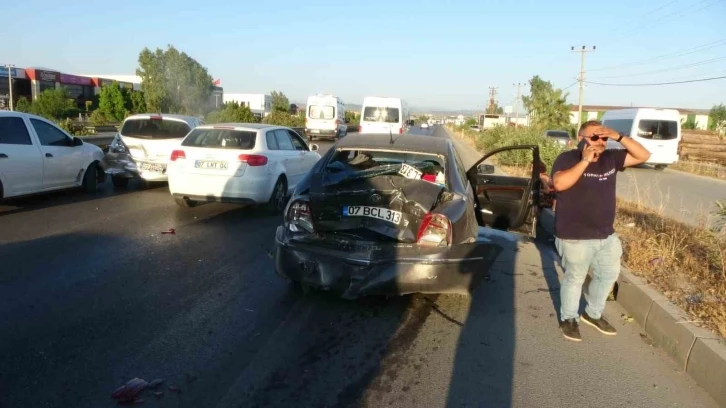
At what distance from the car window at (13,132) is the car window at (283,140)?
13.2ft

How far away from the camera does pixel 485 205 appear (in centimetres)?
722

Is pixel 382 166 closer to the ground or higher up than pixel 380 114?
closer to the ground

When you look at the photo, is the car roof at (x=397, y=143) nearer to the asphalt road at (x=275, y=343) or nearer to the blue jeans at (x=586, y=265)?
the asphalt road at (x=275, y=343)

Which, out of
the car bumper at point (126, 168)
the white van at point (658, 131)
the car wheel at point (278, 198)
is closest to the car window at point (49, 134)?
the car bumper at point (126, 168)

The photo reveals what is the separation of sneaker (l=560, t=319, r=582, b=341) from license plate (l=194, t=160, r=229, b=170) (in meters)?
6.11

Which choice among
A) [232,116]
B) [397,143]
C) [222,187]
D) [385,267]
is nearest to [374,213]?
[385,267]

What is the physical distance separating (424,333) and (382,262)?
666mm

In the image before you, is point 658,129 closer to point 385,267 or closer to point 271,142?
point 271,142

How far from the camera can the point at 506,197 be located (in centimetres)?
735

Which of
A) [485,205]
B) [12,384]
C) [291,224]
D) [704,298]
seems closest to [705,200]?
[485,205]

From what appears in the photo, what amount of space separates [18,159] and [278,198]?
4055 mm

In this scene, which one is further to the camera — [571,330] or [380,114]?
[380,114]

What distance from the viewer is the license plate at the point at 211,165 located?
9344 mm

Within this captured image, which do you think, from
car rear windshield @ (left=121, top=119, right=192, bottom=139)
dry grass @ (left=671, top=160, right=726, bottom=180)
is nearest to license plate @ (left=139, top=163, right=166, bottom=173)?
car rear windshield @ (left=121, top=119, right=192, bottom=139)
